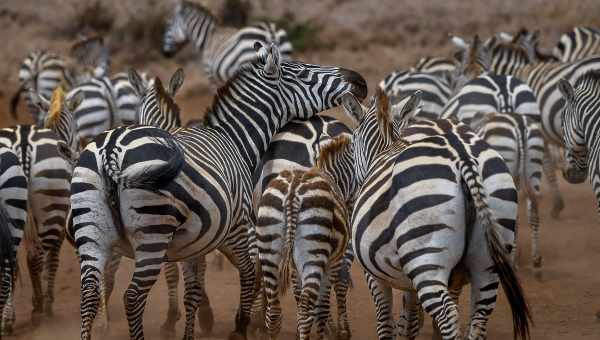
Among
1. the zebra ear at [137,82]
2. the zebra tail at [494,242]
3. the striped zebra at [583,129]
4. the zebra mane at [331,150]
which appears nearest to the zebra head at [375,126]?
the zebra mane at [331,150]

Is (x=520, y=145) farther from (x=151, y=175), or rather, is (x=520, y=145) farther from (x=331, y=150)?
(x=151, y=175)

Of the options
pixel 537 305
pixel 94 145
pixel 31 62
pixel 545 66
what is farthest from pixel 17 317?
pixel 31 62

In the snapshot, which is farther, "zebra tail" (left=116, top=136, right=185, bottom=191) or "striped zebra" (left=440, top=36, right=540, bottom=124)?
"striped zebra" (left=440, top=36, right=540, bottom=124)

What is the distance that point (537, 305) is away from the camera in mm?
9805

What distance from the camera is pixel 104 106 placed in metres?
13.6

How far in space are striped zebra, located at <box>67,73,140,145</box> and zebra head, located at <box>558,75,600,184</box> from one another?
6.24 meters

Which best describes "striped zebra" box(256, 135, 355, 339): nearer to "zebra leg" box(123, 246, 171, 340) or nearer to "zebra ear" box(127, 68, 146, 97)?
"zebra leg" box(123, 246, 171, 340)

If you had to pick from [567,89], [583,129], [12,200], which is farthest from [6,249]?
[567,89]

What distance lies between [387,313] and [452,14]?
54.9 feet

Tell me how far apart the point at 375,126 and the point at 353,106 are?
46 cm

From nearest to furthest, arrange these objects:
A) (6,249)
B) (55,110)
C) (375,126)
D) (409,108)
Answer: (6,249), (375,126), (409,108), (55,110)

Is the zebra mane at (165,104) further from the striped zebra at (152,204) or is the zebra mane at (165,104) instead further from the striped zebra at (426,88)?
the striped zebra at (426,88)

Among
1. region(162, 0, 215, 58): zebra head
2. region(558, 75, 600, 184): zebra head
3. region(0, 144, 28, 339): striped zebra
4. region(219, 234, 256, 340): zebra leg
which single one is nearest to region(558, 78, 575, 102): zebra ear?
region(558, 75, 600, 184): zebra head

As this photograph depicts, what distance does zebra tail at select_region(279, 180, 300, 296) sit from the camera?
6.66 m
